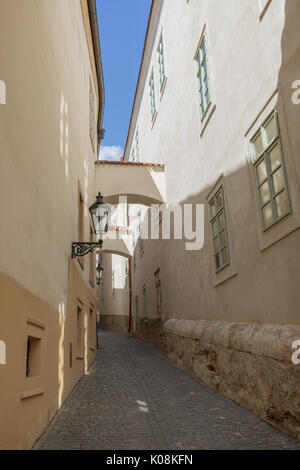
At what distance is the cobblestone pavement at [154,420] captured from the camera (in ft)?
14.7

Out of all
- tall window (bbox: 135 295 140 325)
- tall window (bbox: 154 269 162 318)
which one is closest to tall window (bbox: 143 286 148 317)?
tall window (bbox: 135 295 140 325)

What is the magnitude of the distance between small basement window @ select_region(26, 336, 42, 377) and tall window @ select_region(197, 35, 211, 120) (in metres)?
5.95

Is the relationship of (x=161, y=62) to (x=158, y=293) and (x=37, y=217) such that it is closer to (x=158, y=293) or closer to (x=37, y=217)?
(x=158, y=293)

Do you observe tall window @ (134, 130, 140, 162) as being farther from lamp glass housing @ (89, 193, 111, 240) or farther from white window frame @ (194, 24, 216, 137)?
lamp glass housing @ (89, 193, 111, 240)

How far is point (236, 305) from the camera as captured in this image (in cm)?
669

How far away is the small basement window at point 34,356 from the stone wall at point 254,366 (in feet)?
9.36

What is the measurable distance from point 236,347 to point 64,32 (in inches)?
257

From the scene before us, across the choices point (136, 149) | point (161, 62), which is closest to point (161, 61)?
point (161, 62)

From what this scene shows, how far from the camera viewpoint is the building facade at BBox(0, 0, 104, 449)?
375 centimetres

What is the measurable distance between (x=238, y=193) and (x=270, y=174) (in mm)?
1157

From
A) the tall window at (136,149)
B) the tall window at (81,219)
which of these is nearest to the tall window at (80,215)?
the tall window at (81,219)

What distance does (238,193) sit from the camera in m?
6.58

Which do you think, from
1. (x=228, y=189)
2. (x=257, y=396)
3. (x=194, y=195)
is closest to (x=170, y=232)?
(x=194, y=195)
